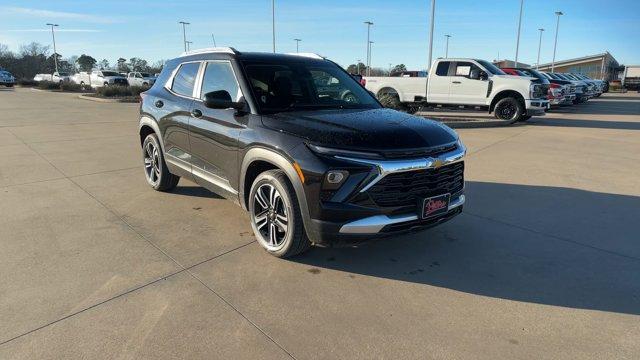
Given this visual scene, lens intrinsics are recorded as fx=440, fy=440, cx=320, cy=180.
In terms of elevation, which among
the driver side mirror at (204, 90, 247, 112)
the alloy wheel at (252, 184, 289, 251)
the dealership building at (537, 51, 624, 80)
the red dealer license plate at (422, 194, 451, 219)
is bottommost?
the alloy wheel at (252, 184, 289, 251)

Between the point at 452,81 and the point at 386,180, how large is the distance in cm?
1266

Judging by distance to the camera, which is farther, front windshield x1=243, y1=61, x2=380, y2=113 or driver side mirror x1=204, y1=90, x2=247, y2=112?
front windshield x1=243, y1=61, x2=380, y2=113

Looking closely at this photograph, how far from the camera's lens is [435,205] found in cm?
356

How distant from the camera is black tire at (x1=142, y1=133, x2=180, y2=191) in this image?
5.77m

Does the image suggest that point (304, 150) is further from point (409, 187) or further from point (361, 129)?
point (409, 187)

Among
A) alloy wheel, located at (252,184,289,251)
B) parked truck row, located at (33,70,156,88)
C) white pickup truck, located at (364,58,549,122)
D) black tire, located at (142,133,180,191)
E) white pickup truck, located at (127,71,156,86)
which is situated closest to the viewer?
alloy wheel, located at (252,184,289,251)

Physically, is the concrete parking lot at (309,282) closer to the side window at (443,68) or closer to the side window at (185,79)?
the side window at (185,79)

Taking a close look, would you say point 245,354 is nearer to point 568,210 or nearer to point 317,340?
point 317,340

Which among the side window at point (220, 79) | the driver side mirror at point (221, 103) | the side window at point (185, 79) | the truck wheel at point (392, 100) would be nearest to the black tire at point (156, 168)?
the side window at point (185, 79)

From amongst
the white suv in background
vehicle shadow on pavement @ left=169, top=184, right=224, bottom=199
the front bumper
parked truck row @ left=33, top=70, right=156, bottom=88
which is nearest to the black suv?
the front bumper

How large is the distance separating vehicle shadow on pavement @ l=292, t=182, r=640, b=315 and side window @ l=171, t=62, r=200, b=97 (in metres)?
2.44

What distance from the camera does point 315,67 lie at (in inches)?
193

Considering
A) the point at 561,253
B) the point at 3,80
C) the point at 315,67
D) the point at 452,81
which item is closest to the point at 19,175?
the point at 315,67

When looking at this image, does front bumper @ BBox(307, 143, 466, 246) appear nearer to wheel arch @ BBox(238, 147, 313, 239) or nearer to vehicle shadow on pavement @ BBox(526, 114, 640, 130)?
wheel arch @ BBox(238, 147, 313, 239)
